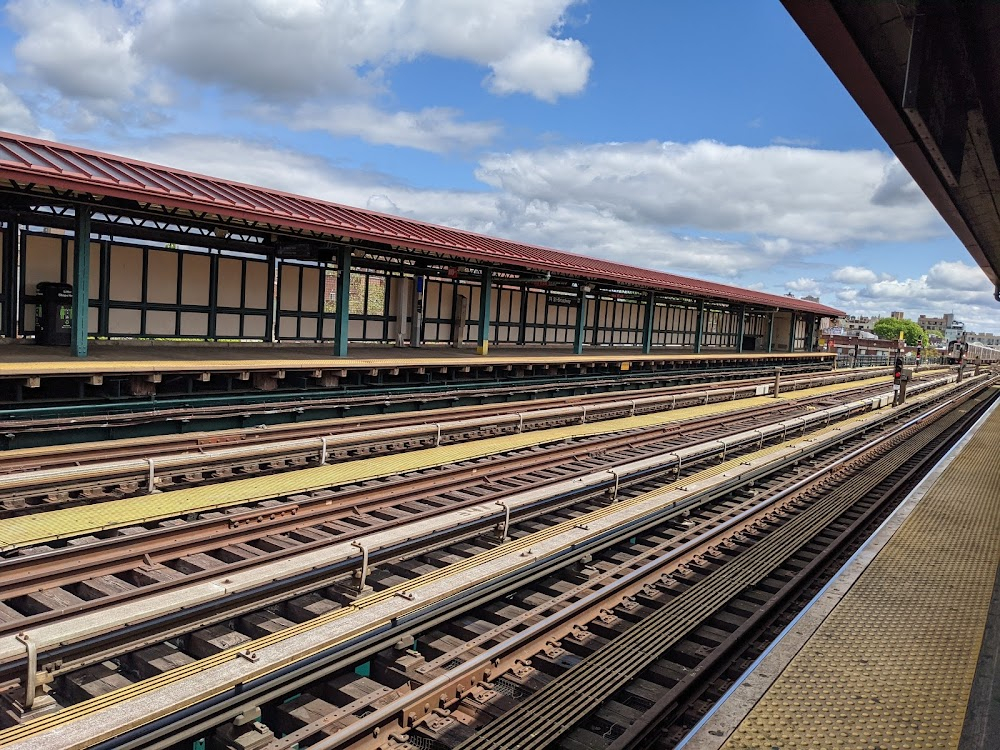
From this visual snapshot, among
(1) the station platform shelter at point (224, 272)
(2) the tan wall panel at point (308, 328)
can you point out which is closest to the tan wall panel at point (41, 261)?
(1) the station platform shelter at point (224, 272)

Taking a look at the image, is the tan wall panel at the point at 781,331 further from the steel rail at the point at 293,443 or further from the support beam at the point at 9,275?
the support beam at the point at 9,275

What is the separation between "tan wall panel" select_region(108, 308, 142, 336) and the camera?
16.1 m

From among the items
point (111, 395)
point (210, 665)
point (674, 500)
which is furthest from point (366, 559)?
point (111, 395)

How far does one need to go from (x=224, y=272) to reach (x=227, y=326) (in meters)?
1.39

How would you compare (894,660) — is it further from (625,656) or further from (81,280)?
(81,280)

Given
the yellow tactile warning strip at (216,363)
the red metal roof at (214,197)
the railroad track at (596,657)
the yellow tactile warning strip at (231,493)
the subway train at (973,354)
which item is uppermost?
the red metal roof at (214,197)

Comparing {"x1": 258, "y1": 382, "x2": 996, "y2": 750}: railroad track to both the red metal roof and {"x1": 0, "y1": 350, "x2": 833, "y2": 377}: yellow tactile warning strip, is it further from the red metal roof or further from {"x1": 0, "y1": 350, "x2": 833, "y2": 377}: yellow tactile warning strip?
the red metal roof

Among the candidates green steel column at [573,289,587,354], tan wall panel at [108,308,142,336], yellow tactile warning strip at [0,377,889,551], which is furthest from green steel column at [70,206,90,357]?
green steel column at [573,289,587,354]

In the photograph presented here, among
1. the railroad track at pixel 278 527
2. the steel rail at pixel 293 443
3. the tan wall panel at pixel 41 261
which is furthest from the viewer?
the tan wall panel at pixel 41 261

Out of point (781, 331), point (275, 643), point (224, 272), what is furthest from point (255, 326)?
point (781, 331)

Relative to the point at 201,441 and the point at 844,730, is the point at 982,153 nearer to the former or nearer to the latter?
the point at 844,730

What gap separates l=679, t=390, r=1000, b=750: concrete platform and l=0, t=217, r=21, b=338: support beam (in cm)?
1512

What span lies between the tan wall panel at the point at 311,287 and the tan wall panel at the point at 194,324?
9.48 feet

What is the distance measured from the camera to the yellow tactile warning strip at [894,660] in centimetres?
409
